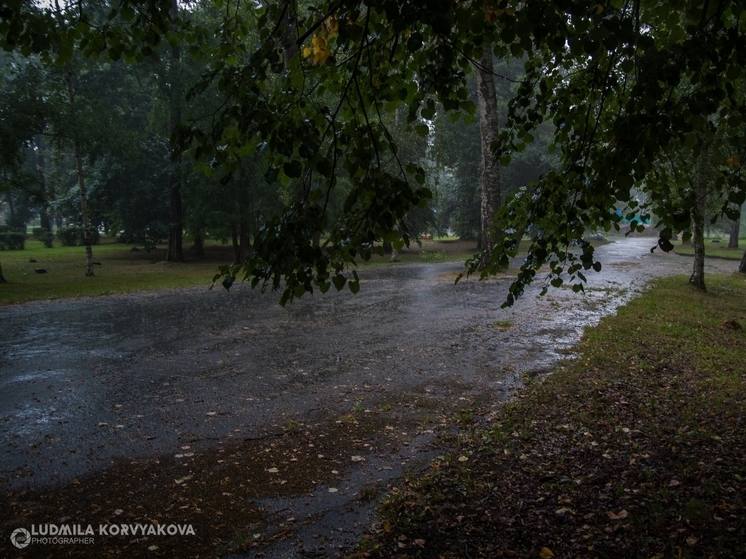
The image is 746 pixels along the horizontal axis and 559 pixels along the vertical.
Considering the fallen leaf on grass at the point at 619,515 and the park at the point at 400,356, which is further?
the fallen leaf on grass at the point at 619,515

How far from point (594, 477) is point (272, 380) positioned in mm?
4543

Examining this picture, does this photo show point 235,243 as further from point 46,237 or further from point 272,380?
point 272,380

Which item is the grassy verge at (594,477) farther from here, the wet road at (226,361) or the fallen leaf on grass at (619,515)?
the wet road at (226,361)

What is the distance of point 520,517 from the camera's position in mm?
3816

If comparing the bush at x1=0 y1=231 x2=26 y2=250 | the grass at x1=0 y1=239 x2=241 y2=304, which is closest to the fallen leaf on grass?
the grass at x1=0 y1=239 x2=241 y2=304

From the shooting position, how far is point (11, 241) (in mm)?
35219

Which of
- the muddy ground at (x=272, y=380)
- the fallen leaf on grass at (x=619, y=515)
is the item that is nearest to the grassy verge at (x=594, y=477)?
the fallen leaf on grass at (x=619, y=515)

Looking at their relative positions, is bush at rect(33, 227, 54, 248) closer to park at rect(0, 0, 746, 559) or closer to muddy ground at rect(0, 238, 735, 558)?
muddy ground at rect(0, 238, 735, 558)

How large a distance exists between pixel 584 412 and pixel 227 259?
2744 centimetres

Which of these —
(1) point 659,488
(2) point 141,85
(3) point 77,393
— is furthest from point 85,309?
(2) point 141,85

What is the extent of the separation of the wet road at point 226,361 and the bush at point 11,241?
24525mm

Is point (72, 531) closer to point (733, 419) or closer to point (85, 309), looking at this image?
point (733, 419)

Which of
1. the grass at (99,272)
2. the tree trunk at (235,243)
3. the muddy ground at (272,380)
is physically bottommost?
the muddy ground at (272,380)

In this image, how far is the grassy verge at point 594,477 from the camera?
344 centimetres
